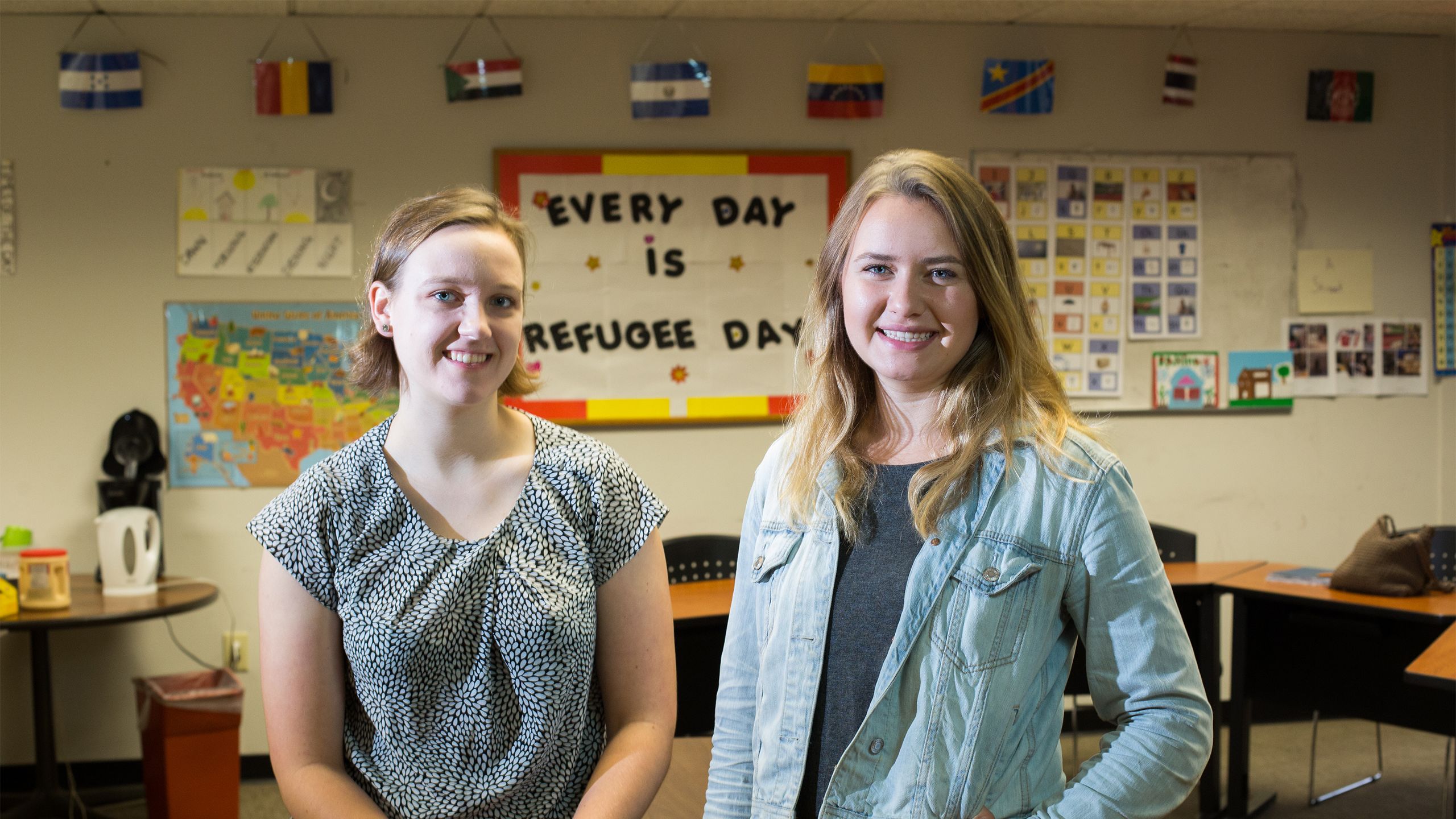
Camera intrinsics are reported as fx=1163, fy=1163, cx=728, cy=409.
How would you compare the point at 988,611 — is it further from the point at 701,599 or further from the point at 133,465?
the point at 133,465

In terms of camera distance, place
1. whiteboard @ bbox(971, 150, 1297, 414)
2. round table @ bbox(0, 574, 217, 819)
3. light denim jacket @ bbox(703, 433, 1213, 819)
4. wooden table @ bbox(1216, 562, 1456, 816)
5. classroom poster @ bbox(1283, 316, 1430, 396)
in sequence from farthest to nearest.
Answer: classroom poster @ bbox(1283, 316, 1430, 396), whiteboard @ bbox(971, 150, 1297, 414), round table @ bbox(0, 574, 217, 819), wooden table @ bbox(1216, 562, 1456, 816), light denim jacket @ bbox(703, 433, 1213, 819)

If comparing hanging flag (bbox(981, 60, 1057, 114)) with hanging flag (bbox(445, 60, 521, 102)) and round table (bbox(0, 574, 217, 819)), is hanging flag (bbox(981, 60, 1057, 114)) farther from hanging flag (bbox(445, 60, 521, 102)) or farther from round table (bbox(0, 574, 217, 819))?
round table (bbox(0, 574, 217, 819))

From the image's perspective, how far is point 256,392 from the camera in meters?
4.03

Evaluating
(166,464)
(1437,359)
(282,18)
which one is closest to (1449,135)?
(1437,359)

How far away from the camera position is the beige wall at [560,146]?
3.95 m

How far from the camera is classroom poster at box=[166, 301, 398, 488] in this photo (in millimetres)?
3998

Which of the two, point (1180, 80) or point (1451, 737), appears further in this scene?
point (1180, 80)

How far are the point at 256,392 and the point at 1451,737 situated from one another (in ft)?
12.9

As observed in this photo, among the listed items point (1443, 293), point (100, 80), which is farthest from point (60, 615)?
point (1443, 293)

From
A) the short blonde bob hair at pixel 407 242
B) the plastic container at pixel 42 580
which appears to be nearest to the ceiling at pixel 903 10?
the plastic container at pixel 42 580

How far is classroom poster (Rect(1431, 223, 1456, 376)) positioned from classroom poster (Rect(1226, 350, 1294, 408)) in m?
0.65

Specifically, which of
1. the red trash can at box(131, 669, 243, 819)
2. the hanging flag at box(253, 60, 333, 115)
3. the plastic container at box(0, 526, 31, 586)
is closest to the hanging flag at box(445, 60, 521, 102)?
the hanging flag at box(253, 60, 333, 115)

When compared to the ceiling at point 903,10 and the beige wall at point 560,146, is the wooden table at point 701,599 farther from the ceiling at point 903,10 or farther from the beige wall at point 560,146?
the ceiling at point 903,10

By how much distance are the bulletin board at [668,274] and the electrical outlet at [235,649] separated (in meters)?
1.29
